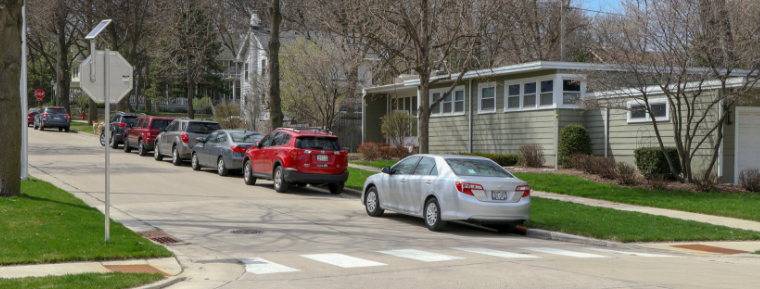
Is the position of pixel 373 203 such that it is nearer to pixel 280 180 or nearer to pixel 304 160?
pixel 304 160

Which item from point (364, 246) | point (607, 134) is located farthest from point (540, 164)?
point (364, 246)

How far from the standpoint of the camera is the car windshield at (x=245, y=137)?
22.0m

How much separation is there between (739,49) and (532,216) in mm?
7738

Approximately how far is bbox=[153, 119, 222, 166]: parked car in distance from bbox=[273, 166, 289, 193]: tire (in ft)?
23.4

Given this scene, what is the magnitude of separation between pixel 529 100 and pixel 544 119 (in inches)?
48.3

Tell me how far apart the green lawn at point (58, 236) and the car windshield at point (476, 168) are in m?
5.63

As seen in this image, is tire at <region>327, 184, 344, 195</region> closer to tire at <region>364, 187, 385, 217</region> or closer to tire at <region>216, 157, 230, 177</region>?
tire at <region>364, 187, 385, 217</region>

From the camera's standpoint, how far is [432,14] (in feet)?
62.2

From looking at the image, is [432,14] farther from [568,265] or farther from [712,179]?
[568,265]

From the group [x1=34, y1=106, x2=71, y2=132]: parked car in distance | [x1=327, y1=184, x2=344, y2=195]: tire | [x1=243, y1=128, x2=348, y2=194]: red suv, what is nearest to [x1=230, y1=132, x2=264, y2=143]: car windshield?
[x1=243, y1=128, x2=348, y2=194]: red suv

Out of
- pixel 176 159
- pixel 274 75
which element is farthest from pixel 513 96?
pixel 176 159

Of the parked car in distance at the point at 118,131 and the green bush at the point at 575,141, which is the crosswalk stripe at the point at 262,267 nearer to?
the green bush at the point at 575,141

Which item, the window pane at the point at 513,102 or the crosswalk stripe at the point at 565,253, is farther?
the window pane at the point at 513,102

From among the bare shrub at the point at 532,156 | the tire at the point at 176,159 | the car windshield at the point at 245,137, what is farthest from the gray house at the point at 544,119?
the tire at the point at 176,159
